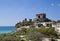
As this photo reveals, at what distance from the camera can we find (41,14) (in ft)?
181

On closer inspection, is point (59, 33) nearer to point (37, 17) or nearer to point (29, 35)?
point (29, 35)

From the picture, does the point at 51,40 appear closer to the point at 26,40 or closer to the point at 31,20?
the point at 26,40

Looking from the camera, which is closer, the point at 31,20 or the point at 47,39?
the point at 47,39

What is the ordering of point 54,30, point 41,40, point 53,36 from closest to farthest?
point 41,40
point 53,36
point 54,30

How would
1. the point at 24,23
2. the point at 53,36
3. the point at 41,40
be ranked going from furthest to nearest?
the point at 24,23 → the point at 53,36 → the point at 41,40

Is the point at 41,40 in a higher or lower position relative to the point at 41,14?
lower

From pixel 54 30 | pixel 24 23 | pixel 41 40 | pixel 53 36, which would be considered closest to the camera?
pixel 41 40

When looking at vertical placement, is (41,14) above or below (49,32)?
above

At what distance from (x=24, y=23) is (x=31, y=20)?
99.9 inches

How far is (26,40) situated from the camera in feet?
73.7

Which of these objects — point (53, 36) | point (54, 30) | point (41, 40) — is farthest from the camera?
point (54, 30)

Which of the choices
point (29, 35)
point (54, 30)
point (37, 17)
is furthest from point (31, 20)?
point (29, 35)

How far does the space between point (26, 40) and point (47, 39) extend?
2542 millimetres

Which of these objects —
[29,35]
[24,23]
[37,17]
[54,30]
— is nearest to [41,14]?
[37,17]
